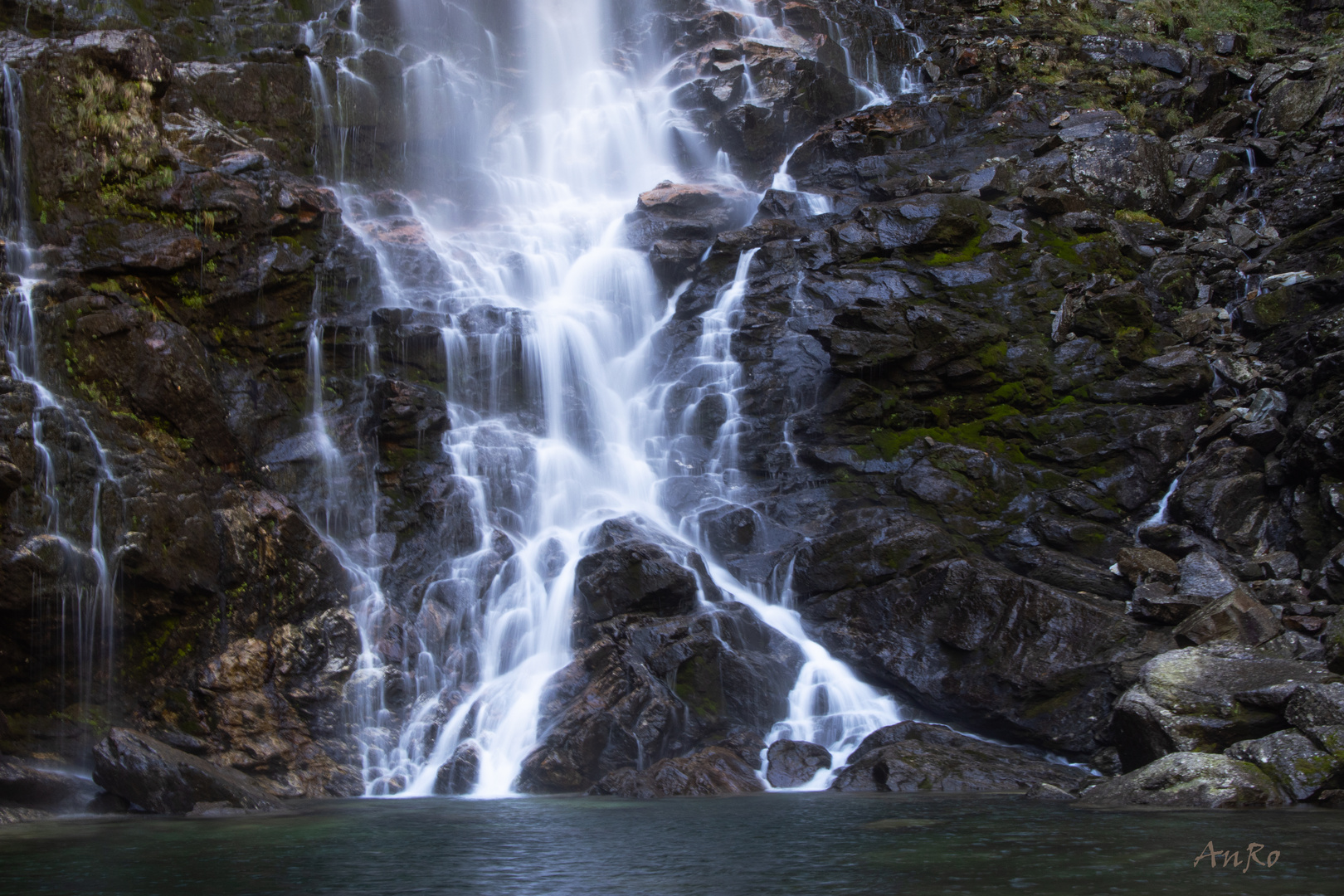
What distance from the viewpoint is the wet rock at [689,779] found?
11625 mm

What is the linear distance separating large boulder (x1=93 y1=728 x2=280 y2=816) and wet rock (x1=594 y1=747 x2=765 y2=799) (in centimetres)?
439

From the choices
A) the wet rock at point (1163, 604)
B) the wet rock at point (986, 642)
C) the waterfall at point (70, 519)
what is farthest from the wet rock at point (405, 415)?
the wet rock at point (1163, 604)

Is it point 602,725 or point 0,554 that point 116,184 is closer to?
point 0,554

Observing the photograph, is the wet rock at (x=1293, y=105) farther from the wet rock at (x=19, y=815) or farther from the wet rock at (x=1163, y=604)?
the wet rock at (x=19, y=815)

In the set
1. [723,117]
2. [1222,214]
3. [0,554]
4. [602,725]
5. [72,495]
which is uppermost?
[723,117]

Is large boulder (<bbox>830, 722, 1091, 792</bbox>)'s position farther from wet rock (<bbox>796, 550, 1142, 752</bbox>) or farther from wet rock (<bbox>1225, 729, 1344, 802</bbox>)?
wet rock (<bbox>1225, 729, 1344, 802</bbox>)

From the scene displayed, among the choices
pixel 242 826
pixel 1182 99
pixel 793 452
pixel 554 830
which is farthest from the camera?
pixel 1182 99

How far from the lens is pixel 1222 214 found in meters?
20.7

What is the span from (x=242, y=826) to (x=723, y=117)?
23.6 meters

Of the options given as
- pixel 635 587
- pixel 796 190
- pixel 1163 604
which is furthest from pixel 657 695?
pixel 796 190

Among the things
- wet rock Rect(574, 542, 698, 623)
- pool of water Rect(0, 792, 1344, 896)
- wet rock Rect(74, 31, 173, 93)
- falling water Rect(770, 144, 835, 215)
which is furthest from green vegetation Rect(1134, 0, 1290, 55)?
wet rock Rect(74, 31, 173, 93)

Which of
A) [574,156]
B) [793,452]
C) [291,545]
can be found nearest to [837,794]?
[793,452]

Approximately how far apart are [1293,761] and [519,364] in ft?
47.8

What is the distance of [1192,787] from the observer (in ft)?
30.5
